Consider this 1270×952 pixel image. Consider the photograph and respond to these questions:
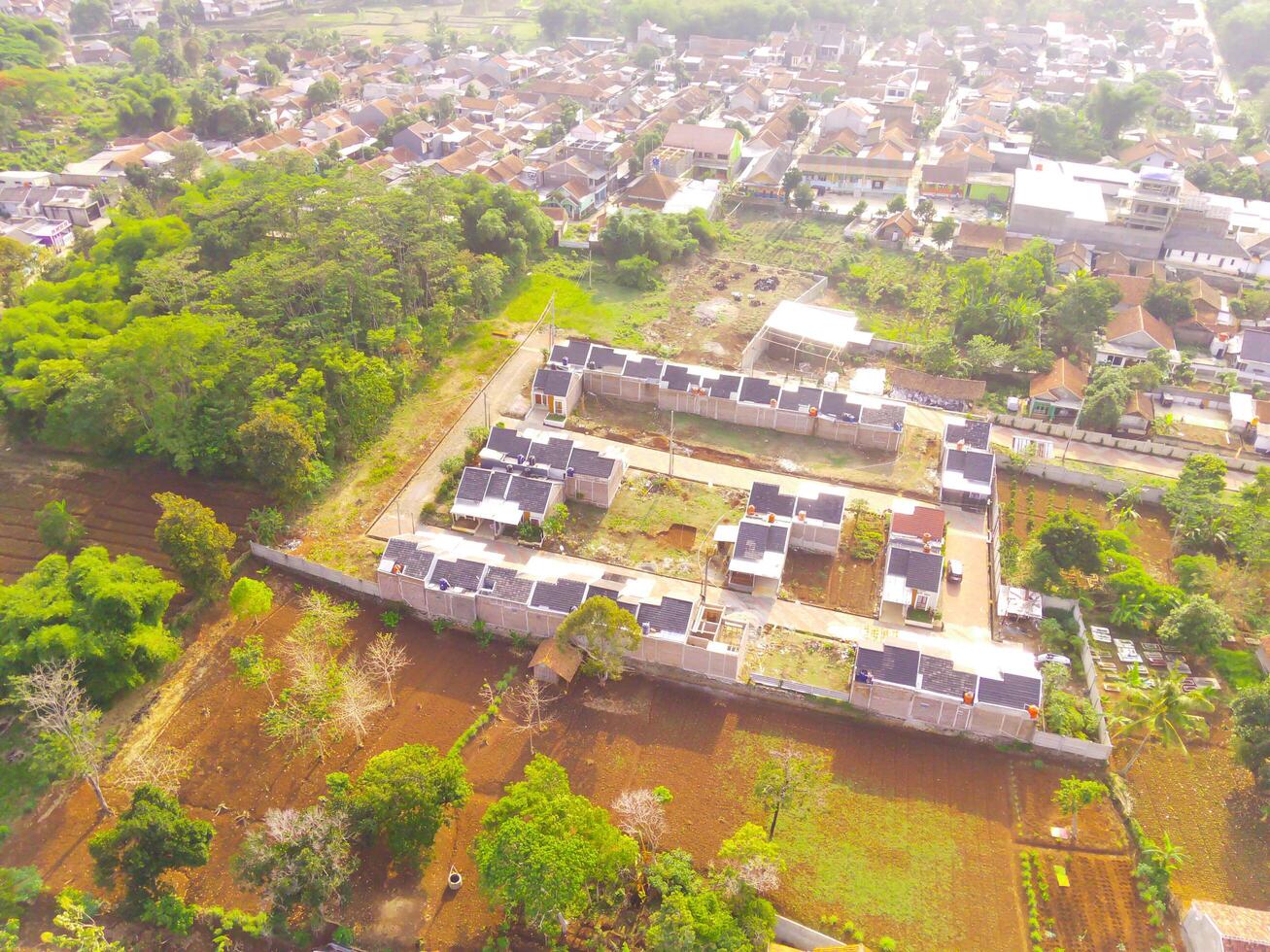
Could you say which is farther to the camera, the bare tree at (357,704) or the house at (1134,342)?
the house at (1134,342)

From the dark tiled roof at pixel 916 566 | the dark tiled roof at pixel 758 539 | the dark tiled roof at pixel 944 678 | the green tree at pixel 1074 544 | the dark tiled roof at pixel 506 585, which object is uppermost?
the green tree at pixel 1074 544

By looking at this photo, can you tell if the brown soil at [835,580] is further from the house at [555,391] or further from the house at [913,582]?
the house at [555,391]

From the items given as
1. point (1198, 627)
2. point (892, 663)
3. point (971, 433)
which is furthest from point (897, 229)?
point (892, 663)

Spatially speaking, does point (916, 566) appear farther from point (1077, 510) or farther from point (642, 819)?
point (642, 819)

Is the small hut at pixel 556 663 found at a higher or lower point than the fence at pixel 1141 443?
lower

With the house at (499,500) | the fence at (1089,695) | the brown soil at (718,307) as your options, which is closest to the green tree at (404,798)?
the house at (499,500)

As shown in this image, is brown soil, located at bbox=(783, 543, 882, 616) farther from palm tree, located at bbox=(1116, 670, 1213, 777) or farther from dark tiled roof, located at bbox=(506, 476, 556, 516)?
dark tiled roof, located at bbox=(506, 476, 556, 516)

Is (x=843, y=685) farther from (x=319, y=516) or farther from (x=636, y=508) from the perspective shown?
(x=319, y=516)
